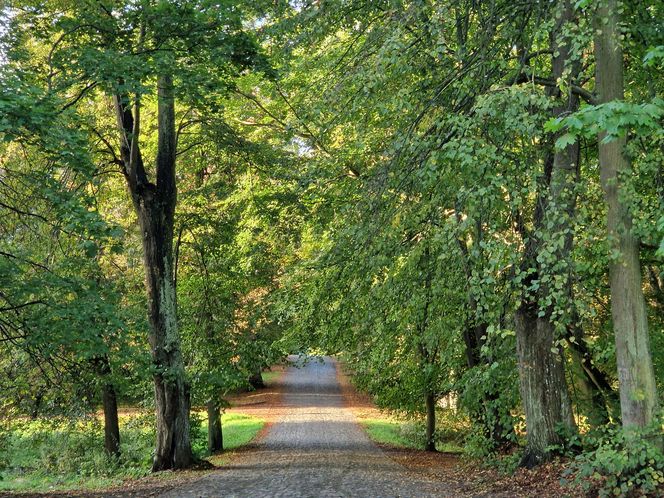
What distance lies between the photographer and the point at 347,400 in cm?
4056

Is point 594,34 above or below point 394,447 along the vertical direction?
above

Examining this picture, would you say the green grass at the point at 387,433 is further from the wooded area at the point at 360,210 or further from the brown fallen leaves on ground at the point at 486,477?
the wooded area at the point at 360,210

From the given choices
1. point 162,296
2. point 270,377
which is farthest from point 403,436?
point 270,377

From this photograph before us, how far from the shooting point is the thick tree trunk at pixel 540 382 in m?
10.8

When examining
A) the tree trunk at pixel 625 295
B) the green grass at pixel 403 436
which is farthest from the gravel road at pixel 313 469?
the tree trunk at pixel 625 295

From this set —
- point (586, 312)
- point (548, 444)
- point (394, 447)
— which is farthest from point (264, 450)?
point (586, 312)

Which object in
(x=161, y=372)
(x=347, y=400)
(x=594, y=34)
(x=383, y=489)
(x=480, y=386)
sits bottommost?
(x=347, y=400)

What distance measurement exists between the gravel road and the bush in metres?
3.67

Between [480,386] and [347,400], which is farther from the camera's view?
[347,400]

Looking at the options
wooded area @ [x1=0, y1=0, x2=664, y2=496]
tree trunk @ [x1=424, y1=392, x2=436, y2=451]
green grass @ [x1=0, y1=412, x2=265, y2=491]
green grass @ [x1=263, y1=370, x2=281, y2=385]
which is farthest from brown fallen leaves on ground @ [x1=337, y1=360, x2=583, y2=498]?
green grass @ [x1=263, y1=370, x2=281, y2=385]

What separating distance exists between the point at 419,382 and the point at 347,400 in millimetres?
22501

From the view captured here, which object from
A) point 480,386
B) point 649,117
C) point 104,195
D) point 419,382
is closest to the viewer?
point 649,117

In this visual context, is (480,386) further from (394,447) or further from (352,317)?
(394,447)

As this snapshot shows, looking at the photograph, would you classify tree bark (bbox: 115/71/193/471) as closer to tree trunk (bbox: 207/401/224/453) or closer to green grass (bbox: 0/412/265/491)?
green grass (bbox: 0/412/265/491)
